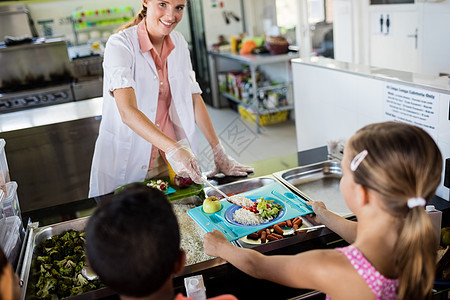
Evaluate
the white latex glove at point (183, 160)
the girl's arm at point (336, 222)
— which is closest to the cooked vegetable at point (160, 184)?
the white latex glove at point (183, 160)

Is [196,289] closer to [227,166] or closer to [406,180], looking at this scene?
[406,180]

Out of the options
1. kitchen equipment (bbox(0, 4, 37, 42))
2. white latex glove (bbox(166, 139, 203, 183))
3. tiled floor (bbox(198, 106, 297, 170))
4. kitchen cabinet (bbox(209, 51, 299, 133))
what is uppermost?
kitchen equipment (bbox(0, 4, 37, 42))

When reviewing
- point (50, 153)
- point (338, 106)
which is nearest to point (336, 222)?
point (338, 106)

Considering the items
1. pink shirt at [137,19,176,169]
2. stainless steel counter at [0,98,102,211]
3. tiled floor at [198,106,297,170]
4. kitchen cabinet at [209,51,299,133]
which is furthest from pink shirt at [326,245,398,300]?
kitchen cabinet at [209,51,299,133]

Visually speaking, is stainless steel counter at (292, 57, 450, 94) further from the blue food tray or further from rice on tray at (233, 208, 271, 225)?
rice on tray at (233, 208, 271, 225)

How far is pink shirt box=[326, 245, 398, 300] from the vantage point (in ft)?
3.13

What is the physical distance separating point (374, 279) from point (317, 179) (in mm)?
949

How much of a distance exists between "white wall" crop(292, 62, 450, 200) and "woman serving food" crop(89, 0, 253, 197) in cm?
72

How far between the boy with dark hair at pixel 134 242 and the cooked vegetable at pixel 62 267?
1.39 feet

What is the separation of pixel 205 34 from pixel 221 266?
5139 millimetres

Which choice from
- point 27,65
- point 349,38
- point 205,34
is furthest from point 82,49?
point 349,38

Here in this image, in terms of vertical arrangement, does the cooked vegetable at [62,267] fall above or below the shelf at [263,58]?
below

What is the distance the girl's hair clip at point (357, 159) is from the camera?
0.95 m

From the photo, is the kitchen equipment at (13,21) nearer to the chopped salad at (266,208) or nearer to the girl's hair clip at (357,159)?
the chopped salad at (266,208)
